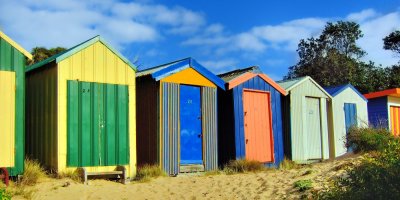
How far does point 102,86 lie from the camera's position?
1181 cm

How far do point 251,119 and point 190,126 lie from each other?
7.37ft

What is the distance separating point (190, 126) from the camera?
13461 millimetres

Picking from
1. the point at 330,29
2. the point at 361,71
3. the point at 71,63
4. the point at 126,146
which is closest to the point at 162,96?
the point at 126,146

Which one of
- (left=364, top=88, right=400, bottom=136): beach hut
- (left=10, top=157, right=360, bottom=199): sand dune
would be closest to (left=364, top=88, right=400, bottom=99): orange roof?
(left=364, top=88, right=400, bottom=136): beach hut

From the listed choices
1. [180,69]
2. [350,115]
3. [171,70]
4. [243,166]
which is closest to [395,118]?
[350,115]

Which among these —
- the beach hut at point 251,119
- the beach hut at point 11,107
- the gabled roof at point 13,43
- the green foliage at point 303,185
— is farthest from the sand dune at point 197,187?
the gabled roof at point 13,43

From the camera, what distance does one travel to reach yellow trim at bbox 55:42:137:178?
11039 millimetres

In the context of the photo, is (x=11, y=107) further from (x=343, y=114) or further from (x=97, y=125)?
(x=343, y=114)

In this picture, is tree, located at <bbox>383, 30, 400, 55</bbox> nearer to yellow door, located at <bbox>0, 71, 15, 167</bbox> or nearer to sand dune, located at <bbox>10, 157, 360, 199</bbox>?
sand dune, located at <bbox>10, 157, 360, 199</bbox>

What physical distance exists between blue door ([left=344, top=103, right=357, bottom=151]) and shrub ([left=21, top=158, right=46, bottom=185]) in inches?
446

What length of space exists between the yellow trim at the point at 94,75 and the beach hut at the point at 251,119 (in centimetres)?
325

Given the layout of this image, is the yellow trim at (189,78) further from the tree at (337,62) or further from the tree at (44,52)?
the tree at (337,62)

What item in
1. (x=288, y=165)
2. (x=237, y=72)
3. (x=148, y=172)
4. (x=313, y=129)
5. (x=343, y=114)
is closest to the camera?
(x=148, y=172)

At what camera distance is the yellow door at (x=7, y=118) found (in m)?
10.0
